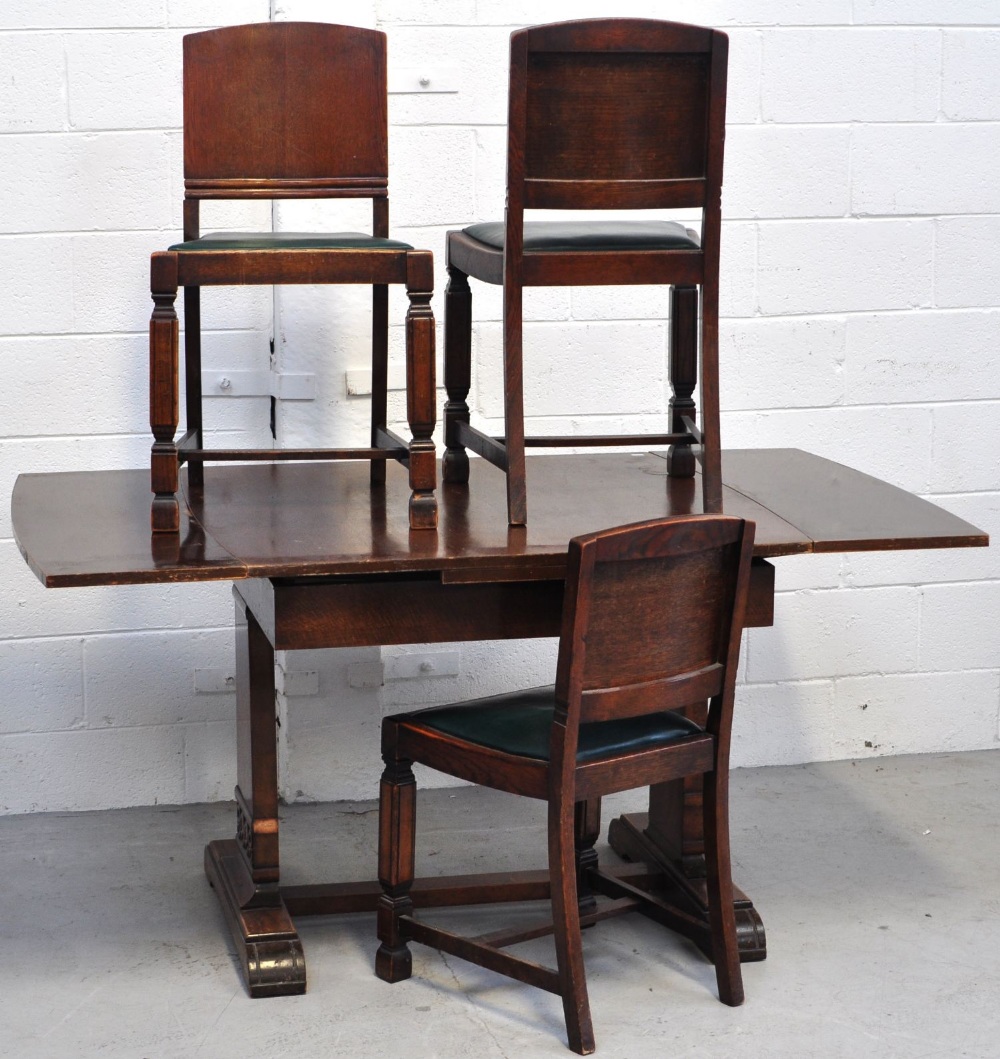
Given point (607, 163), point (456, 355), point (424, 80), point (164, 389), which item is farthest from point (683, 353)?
point (164, 389)

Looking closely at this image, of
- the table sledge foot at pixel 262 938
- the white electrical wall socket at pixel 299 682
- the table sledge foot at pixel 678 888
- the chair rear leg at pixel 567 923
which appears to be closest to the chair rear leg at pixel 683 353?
the table sledge foot at pixel 678 888

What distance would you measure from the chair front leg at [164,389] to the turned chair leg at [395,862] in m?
0.54

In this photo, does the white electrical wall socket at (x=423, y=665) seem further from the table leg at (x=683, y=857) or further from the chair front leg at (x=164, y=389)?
the chair front leg at (x=164, y=389)

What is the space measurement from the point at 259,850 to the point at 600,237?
1194 millimetres

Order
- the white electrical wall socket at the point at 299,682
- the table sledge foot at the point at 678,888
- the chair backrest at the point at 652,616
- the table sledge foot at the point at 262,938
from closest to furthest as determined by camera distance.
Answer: the chair backrest at the point at 652,616 → the table sledge foot at the point at 262,938 → the table sledge foot at the point at 678,888 → the white electrical wall socket at the point at 299,682

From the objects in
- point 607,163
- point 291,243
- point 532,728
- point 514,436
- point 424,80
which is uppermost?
point 424,80

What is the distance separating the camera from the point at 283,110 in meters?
2.91

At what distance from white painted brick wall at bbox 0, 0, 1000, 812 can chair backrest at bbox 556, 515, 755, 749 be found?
120cm

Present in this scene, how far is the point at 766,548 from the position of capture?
8.05 feet

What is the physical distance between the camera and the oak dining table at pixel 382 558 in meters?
2.35

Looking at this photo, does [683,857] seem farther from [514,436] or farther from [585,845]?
[514,436]

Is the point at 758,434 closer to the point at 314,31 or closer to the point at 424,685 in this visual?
the point at 424,685

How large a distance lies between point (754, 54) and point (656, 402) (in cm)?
80

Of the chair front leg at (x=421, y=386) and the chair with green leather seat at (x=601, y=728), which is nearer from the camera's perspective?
the chair with green leather seat at (x=601, y=728)
